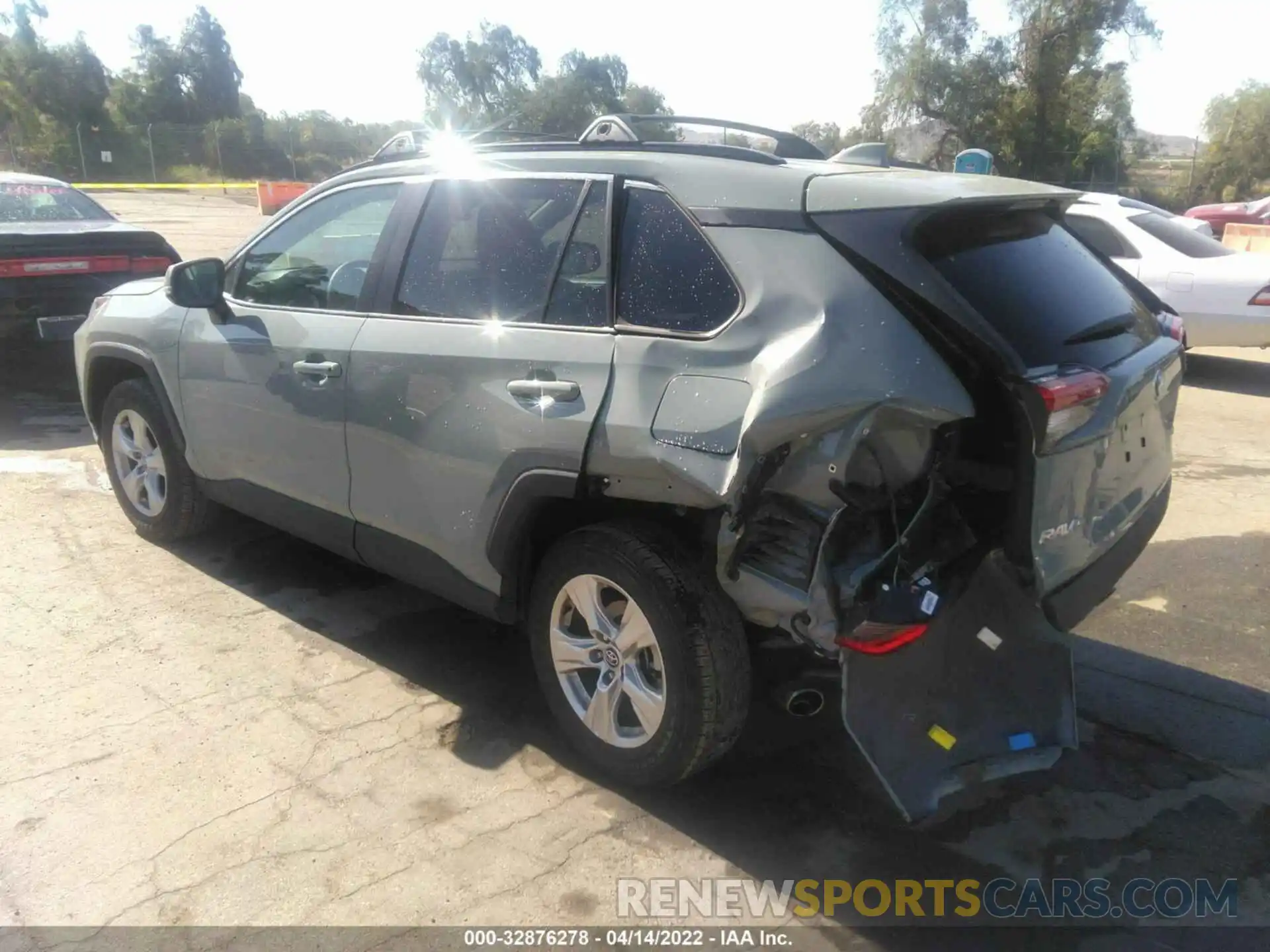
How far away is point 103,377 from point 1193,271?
8478mm

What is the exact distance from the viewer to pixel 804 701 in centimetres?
300

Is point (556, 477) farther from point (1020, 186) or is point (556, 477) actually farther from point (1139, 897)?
point (1139, 897)

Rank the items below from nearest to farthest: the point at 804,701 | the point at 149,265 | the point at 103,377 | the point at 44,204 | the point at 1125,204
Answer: the point at 804,701
the point at 103,377
the point at 149,265
the point at 44,204
the point at 1125,204

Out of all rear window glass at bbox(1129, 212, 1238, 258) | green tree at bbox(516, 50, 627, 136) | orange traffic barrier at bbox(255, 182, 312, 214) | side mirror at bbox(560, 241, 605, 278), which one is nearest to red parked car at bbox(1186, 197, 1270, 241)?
rear window glass at bbox(1129, 212, 1238, 258)

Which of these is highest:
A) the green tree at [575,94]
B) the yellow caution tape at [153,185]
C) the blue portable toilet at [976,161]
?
the green tree at [575,94]

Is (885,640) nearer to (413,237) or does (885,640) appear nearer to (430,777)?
(430,777)

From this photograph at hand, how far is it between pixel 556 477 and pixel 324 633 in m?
1.70

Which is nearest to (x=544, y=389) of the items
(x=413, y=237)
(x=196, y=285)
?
(x=413, y=237)

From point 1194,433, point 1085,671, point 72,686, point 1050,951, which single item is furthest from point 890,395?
point 1194,433

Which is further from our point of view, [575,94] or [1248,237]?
[575,94]

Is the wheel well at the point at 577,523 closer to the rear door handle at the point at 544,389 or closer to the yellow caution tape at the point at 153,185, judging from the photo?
the rear door handle at the point at 544,389

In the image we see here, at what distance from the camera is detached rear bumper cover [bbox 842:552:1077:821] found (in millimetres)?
2676

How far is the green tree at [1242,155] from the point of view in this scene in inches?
1398

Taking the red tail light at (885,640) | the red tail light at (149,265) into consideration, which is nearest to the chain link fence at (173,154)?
the red tail light at (149,265)
